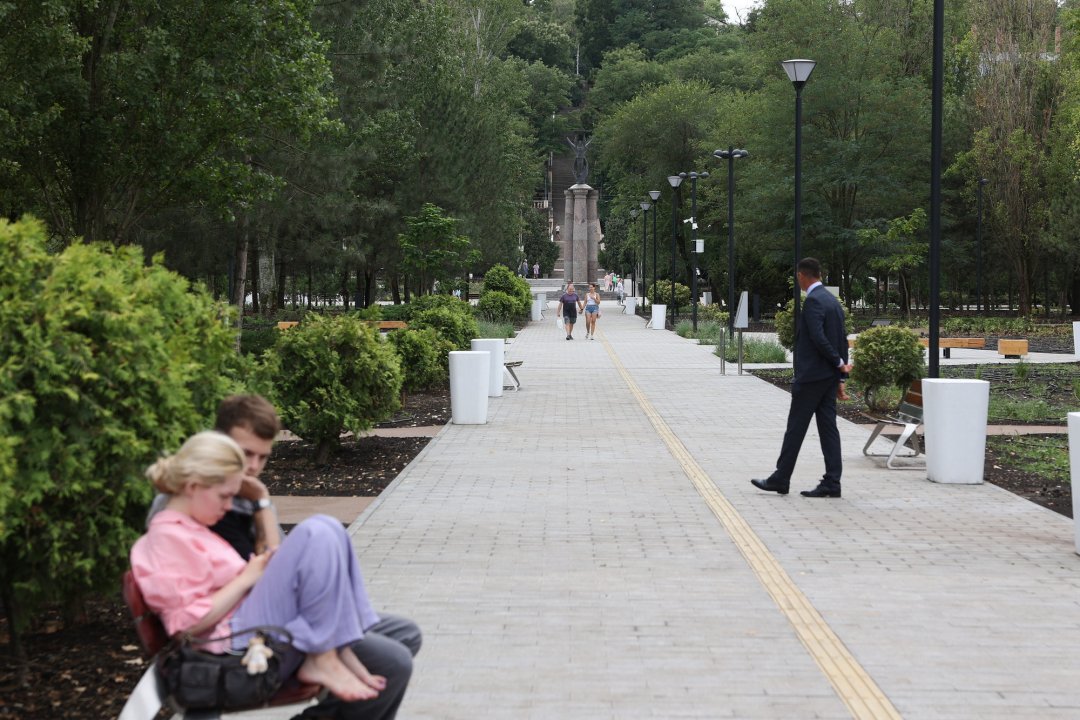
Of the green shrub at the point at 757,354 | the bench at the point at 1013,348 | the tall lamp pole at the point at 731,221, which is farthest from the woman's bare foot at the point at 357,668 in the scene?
the tall lamp pole at the point at 731,221

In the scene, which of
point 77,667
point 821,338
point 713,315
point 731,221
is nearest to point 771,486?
point 821,338

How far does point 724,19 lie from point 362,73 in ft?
369

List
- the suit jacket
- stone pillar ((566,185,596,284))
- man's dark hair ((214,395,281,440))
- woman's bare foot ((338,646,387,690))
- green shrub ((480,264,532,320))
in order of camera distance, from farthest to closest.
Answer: stone pillar ((566,185,596,284)) < green shrub ((480,264,532,320)) < the suit jacket < man's dark hair ((214,395,281,440)) < woman's bare foot ((338,646,387,690))

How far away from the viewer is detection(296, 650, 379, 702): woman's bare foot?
13.1 ft

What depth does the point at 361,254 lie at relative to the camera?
1725 inches

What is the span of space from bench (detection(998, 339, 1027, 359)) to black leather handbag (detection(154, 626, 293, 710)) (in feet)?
92.2

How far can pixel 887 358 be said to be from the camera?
55.9 ft

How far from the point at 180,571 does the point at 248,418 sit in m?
0.60

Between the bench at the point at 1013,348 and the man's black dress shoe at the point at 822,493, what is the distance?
2087 centimetres

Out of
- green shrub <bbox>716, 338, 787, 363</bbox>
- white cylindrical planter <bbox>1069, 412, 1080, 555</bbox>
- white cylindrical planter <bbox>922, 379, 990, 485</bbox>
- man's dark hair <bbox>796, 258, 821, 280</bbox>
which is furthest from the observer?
green shrub <bbox>716, 338, 787, 363</bbox>

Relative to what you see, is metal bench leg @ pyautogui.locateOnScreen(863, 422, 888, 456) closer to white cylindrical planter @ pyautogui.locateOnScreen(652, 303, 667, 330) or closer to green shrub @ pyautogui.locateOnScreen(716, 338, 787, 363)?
green shrub @ pyautogui.locateOnScreen(716, 338, 787, 363)

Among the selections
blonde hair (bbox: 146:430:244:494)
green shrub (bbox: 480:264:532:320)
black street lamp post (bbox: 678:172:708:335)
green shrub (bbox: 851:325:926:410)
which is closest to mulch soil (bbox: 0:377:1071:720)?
blonde hair (bbox: 146:430:244:494)

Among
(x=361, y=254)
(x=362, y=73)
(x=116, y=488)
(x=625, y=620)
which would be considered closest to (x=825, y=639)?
(x=625, y=620)

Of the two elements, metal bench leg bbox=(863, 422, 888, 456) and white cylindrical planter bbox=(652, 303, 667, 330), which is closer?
metal bench leg bbox=(863, 422, 888, 456)
